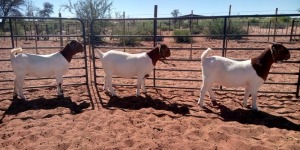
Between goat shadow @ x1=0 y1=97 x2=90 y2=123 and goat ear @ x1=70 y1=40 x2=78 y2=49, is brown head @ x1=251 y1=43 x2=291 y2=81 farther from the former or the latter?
goat ear @ x1=70 y1=40 x2=78 y2=49

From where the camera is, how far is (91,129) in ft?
14.3

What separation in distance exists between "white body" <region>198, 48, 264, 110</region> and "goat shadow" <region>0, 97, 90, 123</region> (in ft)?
9.47

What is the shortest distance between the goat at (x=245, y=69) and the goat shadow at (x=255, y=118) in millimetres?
278

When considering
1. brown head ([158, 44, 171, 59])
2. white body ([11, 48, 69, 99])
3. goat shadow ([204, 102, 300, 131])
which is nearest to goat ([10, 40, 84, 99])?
white body ([11, 48, 69, 99])

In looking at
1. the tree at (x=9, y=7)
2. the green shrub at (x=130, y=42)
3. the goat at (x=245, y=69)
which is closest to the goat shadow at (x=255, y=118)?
the goat at (x=245, y=69)

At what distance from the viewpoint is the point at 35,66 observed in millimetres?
6062

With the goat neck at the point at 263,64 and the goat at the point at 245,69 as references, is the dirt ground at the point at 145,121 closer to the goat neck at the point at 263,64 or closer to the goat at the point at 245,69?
the goat at the point at 245,69

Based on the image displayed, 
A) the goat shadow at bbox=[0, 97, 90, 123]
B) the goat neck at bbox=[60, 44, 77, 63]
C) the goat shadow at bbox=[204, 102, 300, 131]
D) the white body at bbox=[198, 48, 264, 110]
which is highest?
the goat neck at bbox=[60, 44, 77, 63]

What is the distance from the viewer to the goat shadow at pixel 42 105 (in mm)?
5480

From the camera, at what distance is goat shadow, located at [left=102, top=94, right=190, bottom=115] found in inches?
219

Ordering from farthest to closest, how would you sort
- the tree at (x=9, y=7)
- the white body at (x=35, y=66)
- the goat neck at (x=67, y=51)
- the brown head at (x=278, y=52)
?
the tree at (x=9, y=7)
the goat neck at (x=67, y=51)
the white body at (x=35, y=66)
the brown head at (x=278, y=52)

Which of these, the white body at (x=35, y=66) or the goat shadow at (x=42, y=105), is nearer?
the goat shadow at (x=42, y=105)

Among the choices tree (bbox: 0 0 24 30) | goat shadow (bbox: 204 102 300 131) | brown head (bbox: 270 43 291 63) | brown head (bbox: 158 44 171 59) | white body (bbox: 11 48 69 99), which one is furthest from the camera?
tree (bbox: 0 0 24 30)

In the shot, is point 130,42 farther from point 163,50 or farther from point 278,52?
point 278,52
